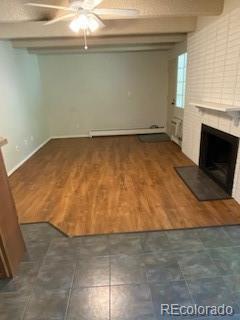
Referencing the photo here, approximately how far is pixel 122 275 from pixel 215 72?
2.96 m

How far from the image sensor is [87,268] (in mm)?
1921

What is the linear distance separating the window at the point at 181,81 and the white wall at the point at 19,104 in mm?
3531

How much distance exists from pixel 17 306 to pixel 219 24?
12.6ft

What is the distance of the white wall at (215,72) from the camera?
2.79 meters

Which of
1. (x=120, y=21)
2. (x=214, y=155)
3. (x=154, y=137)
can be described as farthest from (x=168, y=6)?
(x=154, y=137)

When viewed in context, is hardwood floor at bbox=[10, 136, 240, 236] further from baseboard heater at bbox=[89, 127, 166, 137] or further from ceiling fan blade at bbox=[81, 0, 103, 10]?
ceiling fan blade at bbox=[81, 0, 103, 10]

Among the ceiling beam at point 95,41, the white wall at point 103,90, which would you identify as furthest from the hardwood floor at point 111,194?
the ceiling beam at point 95,41

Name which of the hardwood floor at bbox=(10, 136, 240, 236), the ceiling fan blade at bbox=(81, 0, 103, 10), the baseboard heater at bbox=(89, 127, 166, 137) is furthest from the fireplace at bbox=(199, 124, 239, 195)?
the baseboard heater at bbox=(89, 127, 166, 137)

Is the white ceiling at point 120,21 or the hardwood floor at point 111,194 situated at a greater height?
the white ceiling at point 120,21

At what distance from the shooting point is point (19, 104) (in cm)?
480

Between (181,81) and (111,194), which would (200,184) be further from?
(181,81)

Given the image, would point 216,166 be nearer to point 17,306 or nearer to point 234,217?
point 234,217

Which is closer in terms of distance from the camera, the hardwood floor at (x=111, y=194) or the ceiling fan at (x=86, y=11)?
the ceiling fan at (x=86, y=11)

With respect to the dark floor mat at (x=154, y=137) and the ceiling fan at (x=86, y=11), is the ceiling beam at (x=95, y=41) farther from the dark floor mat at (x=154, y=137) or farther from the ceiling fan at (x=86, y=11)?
the dark floor mat at (x=154, y=137)
